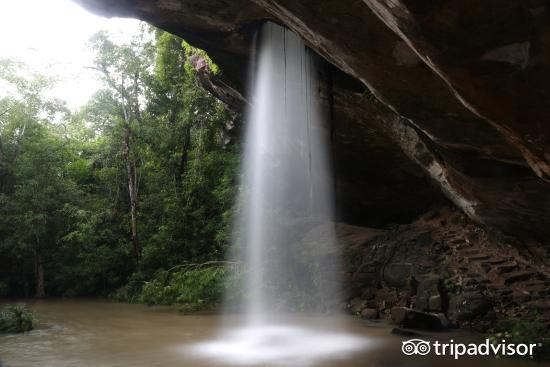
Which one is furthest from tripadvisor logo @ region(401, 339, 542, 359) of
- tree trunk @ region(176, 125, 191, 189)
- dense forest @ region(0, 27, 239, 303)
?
tree trunk @ region(176, 125, 191, 189)

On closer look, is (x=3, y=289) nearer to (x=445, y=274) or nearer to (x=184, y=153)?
(x=184, y=153)

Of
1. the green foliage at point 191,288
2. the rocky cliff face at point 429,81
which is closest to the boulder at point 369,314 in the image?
the rocky cliff face at point 429,81

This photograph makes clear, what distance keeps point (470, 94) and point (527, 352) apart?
16.0ft

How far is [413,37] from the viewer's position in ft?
12.9

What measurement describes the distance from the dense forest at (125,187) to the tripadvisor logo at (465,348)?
11497mm

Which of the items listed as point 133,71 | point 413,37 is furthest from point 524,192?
point 133,71

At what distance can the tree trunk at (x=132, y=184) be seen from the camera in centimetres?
1975

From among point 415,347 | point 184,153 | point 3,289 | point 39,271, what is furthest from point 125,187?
point 415,347

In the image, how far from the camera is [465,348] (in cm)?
719

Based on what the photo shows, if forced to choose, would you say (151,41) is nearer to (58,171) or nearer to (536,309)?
(58,171)

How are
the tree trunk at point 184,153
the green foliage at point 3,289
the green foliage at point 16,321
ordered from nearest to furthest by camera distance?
the green foliage at point 16,321, the green foliage at point 3,289, the tree trunk at point 184,153

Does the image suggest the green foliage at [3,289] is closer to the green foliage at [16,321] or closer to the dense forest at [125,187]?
the dense forest at [125,187]

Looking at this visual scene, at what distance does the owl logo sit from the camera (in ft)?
22.2

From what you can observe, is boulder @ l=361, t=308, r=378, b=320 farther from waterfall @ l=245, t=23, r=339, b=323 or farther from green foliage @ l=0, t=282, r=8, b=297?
green foliage @ l=0, t=282, r=8, b=297
